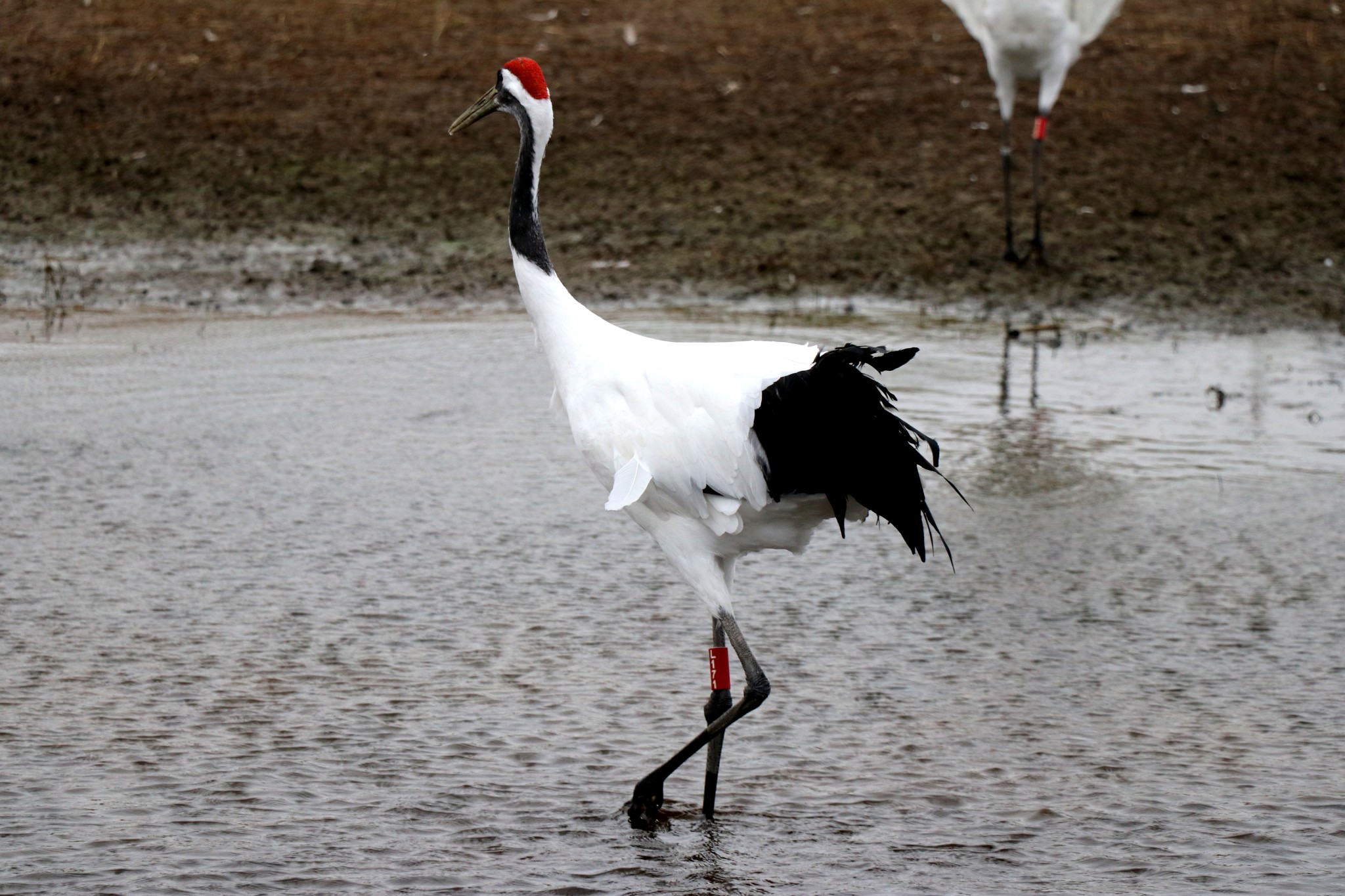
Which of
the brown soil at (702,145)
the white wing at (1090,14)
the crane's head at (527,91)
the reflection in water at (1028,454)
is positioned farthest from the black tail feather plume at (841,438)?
the white wing at (1090,14)

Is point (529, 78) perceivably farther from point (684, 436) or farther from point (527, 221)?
point (684, 436)

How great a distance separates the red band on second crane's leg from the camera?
13.4 feet

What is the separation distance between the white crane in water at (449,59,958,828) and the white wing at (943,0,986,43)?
612 centimetres

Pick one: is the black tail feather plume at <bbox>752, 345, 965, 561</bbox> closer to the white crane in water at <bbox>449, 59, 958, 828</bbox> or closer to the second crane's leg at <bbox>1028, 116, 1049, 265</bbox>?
the white crane in water at <bbox>449, 59, 958, 828</bbox>

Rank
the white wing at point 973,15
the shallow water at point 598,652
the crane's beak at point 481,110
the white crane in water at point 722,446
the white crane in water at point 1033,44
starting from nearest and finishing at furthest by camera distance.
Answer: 1. the shallow water at point 598,652
2. the white crane in water at point 722,446
3. the crane's beak at point 481,110
4. the white crane in water at point 1033,44
5. the white wing at point 973,15

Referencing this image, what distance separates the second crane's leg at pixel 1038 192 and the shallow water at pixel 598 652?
6.27 ft

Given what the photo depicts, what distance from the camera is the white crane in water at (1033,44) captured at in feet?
30.9

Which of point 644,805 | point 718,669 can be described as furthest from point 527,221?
point 644,805

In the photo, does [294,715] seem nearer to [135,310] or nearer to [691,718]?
[691,718]

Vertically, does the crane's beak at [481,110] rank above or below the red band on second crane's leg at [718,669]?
above

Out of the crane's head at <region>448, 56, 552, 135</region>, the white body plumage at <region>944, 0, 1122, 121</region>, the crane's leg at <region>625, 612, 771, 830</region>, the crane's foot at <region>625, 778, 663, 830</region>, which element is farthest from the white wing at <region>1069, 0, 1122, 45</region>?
the crane's foot at <region>625, 778, 663, 830</region>

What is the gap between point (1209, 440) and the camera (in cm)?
671

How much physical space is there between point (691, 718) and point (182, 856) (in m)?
1.26

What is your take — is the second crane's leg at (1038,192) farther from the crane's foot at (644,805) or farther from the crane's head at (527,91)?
the crane's foot at (644,805)
